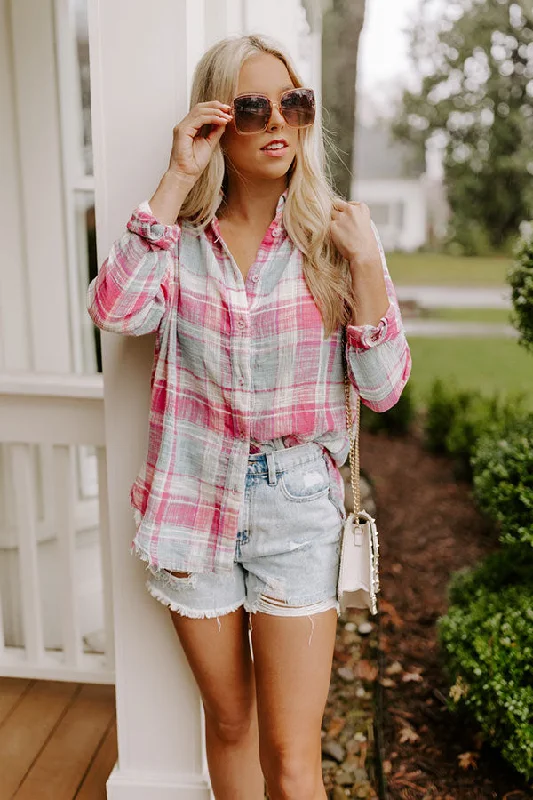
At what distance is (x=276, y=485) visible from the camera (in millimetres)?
1493

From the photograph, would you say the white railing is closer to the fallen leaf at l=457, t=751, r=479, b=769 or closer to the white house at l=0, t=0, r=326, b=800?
the white house at l=0, t=0, r=326, b=800

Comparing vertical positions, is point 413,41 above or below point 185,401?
above

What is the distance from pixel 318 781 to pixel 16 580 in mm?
1703

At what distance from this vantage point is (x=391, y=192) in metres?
17.5

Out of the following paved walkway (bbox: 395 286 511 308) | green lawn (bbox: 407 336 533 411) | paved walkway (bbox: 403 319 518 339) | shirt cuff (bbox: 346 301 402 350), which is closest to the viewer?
shirt cuff (bbox: 346 301 402 350)

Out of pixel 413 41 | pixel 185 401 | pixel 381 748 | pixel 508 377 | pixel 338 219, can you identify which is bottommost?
pixel 508 377

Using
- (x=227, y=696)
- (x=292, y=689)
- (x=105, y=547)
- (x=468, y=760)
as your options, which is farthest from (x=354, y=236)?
(x=468, y=760)

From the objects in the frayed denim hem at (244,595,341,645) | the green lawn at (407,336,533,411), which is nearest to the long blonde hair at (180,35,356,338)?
the frayed denim hem at (244,595,341,645)

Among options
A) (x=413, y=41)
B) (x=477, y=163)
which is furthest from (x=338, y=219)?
(x=477, y=163)

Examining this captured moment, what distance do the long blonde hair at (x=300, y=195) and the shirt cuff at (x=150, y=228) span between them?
0.33ft

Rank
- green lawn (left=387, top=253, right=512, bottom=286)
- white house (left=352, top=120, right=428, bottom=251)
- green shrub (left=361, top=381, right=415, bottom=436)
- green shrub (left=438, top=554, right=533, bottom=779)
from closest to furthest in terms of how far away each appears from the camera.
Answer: green shrub (left=438, top=554, right=533, bottom=779) → green shrub (left=361, top=381, right=415, bottom=436) → green lawn (left=387, top=253, right=512, bottom=286) → white house (left=352, top=120, right=428, bottom=251)

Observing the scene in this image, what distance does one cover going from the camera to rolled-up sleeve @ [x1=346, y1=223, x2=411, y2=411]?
1.40m

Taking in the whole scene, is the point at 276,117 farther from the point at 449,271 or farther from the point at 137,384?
the point at 449,271

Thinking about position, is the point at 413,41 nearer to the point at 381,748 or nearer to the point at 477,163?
the point at 477,163
